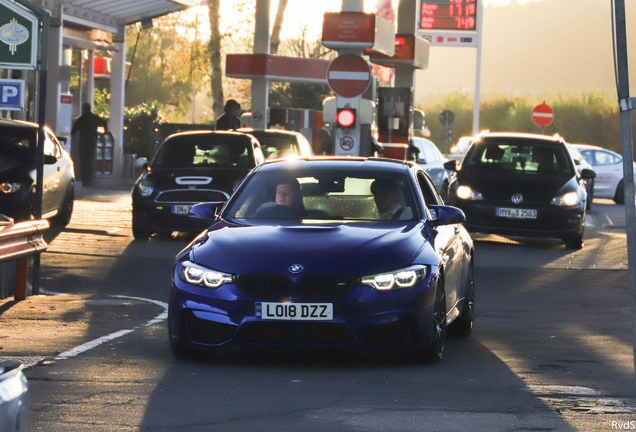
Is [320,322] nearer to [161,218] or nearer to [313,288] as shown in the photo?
[313,288]

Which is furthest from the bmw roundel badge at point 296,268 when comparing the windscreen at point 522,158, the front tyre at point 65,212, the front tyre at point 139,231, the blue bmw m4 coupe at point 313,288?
the front tyre at point 65,212

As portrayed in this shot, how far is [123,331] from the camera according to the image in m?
9.07

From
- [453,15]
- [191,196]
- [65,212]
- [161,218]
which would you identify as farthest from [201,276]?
[453,15]

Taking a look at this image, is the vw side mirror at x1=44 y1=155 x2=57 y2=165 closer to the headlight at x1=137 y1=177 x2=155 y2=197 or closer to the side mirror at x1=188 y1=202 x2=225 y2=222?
the headlight at x1=137 y1=177 x2=155 y2=197

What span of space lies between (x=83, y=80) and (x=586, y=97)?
152ft

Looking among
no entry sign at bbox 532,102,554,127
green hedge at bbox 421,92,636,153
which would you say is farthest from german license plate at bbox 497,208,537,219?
green hedge at bbox 421,92,636,153

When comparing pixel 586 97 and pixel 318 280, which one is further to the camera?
pixel 586 97

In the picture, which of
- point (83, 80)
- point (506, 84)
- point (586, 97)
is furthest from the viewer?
point (506, 84)

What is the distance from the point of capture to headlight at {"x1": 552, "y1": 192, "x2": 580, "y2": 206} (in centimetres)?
1748

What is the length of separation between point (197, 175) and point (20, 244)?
250 inches

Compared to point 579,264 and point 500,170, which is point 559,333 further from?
point 500,170

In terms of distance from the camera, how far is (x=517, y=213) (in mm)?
17562

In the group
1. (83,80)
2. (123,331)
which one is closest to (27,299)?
(123,331)

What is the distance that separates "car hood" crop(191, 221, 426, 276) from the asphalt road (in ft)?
2.03
